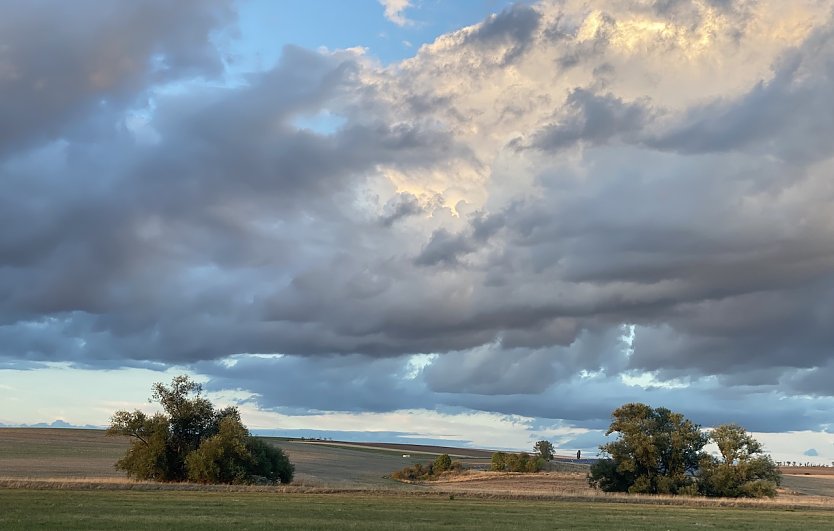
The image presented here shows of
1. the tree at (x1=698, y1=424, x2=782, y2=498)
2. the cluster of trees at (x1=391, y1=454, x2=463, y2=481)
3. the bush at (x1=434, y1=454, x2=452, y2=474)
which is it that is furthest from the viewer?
the bush at (x1=434, y1=454, x2=452, y2=474)

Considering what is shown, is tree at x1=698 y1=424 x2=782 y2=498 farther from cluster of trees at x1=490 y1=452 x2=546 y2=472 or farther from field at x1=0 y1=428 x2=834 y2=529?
cluster of trees at x1=490 y1=452 x2=546 y2=472

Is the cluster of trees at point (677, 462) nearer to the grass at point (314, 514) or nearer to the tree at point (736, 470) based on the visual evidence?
the tree at point (736, 470)

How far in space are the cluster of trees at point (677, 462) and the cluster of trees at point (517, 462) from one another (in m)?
50.0

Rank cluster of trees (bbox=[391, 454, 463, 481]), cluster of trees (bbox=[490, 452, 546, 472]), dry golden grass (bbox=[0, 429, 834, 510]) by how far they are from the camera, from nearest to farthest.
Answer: dry golden grass (bbox=[0, 429, 834, 510]) < cluster of trees (bbox=[391, 454, 463, 481]) < cluster of trees (bbox=[490, 452, 546, 472])

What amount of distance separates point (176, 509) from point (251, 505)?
666cm

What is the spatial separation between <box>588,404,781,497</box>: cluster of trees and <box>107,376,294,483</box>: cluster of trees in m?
37.2

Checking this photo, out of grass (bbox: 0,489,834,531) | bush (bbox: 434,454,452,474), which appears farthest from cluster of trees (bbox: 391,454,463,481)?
grass (bbox: 0,489,834,531)

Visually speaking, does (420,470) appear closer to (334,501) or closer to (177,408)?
(177,408)

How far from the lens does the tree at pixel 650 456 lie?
99.6 m

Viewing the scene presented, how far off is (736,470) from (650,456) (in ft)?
30.7

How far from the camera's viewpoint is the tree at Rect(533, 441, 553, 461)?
162600 millimetres

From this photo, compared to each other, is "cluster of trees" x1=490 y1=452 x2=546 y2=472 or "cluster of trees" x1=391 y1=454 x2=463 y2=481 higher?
"cluster of trees" x1=490 y1=452 x2=546 y2=472

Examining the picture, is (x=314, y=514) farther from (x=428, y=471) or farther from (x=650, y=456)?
(x=428, y=471)

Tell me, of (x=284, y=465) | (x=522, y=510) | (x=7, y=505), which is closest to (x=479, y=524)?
(x=522, y=510)
